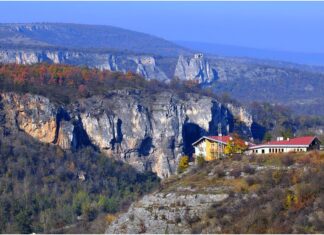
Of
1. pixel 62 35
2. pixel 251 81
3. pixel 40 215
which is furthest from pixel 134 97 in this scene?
pixel 62 35

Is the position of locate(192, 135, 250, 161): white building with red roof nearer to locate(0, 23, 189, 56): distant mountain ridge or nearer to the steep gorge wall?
the steep gorge wall

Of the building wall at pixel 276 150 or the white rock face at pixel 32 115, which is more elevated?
the building wall at pixel 276 150

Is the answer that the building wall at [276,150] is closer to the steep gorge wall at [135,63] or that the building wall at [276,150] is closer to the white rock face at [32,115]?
the white rock face at [32,115]

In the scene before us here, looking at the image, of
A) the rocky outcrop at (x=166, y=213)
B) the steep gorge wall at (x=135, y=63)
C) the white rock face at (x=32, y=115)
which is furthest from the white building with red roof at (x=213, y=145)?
the steep gorge wall at (x=135, y=63)

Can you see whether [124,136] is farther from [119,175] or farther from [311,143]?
[311,143]

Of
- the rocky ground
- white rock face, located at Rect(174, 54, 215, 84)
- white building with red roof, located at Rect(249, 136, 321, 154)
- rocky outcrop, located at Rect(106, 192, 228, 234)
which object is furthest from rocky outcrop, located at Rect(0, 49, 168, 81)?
rocky outcrop, located at Rect(106, 192, 228, 234)

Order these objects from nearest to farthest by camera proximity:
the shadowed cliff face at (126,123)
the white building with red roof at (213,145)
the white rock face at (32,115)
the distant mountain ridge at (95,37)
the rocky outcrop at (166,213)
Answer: the rocky outcrop at (166,213), the white building with red roof at (213,145), the white rock face at (32,115), the shadowed cliff face at (126,123), the distant mountain ridge at (95,37)

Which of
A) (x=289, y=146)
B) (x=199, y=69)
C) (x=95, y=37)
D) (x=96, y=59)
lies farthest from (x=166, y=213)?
(x=95, y=37)
